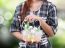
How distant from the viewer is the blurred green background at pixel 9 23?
1853 millimetres

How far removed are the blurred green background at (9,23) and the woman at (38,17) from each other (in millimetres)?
34

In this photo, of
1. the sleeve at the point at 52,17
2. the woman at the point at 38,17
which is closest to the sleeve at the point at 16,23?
the woman at the point at 38,17

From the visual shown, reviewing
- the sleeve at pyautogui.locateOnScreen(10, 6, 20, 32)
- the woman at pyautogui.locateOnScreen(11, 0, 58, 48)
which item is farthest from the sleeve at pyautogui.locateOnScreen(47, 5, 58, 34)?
the sleeve at pyautogui.locateOnScreen(10, 6, 20, 32)

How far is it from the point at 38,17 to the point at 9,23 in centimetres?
23

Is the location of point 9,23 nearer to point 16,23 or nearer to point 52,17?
point 16,23

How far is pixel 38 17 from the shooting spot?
6.01 ft

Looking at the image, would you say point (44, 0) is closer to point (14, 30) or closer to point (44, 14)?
point (44, 14)

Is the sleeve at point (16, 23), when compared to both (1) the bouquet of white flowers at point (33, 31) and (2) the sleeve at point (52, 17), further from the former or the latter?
(2) the sleeve at point (52, 17)

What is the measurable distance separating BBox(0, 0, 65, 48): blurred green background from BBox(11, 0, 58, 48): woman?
3cm

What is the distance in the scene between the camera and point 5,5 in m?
1.91

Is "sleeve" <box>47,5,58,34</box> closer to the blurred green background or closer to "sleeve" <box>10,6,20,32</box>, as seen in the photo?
the blurred green background

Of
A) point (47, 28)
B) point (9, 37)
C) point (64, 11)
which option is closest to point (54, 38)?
point (47, 28)

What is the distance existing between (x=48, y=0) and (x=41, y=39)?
0.29m

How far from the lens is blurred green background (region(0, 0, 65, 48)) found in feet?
6.08
